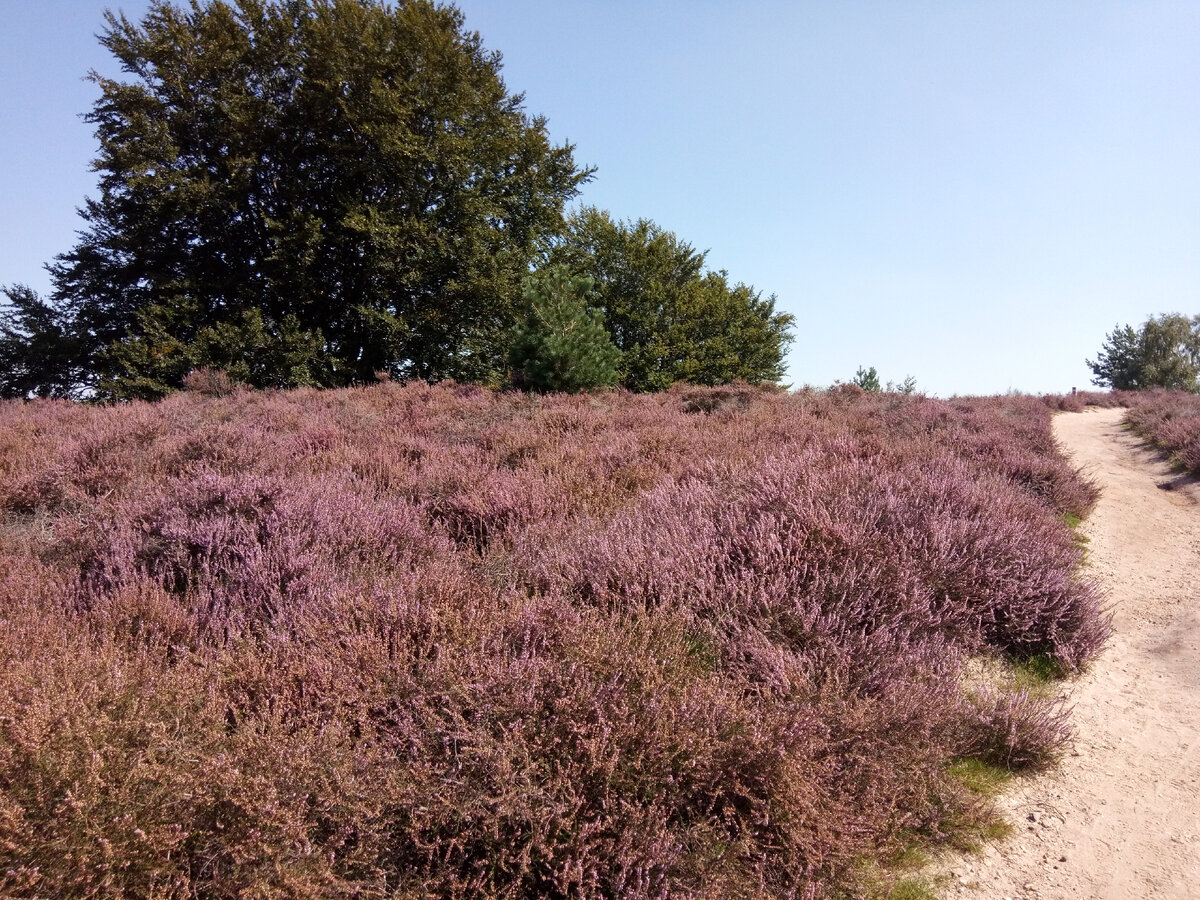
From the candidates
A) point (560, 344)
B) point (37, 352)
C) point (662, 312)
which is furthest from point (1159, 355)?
point (37, 352)

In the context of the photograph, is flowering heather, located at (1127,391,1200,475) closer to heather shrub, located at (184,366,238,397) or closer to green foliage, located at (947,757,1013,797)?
green foliage, located at (947,757,1013,797)

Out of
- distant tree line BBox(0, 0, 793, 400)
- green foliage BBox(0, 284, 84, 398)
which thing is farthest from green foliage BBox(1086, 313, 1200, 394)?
green foliage BBox(0, 284, 84, 398)

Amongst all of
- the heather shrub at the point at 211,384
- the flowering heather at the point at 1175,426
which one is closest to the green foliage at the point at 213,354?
the heather shrub at the point at 211,384

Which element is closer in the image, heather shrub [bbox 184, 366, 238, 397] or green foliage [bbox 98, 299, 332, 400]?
heather shrub [bbox 184, 366, 238, 397]

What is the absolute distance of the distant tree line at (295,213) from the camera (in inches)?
703

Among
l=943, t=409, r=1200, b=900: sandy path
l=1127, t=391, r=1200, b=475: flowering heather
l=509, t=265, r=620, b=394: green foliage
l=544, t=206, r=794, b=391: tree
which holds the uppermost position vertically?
l=544, t=206, r=794, b=391: tree

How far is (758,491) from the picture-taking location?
175 inches

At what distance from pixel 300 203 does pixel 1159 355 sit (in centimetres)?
6065

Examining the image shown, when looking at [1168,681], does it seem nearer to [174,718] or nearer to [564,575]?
[564,575]

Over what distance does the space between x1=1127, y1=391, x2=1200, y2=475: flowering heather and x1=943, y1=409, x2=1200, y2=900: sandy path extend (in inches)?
213

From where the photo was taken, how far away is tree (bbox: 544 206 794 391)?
28.5m

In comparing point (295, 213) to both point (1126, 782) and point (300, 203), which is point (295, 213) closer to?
point (300, 203)

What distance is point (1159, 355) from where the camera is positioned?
49875 millimetres

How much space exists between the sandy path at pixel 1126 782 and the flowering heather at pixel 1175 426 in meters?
5.42
